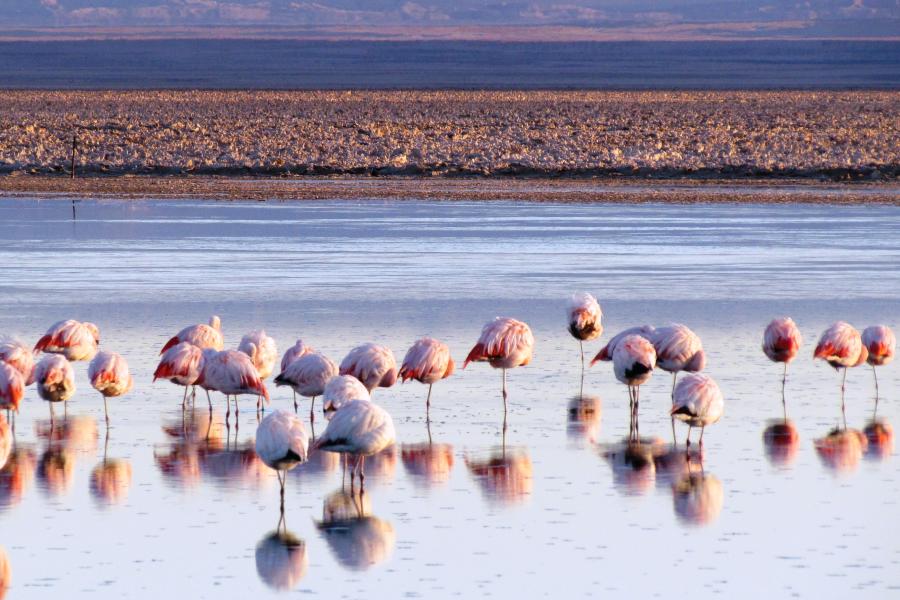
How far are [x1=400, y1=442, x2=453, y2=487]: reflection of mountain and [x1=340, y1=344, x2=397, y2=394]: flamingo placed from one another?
501 mm

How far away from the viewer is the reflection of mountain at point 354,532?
22.3ft

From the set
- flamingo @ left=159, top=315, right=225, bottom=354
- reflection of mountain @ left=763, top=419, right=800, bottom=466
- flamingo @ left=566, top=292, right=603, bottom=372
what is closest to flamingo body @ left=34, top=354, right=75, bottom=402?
flamingo @ left=159, top=315, right=225, bottom=354

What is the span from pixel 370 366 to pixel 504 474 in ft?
4.28

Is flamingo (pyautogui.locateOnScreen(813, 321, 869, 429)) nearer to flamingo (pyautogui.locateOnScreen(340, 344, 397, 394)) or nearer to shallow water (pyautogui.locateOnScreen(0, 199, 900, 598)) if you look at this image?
shallow water (pyautogui.locateOnScreen(0, 199, 900, 598))

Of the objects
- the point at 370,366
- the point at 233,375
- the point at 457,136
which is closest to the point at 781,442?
the point at 370,366

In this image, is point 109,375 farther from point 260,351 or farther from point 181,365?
point 260,351

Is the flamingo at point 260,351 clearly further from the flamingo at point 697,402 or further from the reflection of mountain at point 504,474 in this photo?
the flamingo at point 697,402

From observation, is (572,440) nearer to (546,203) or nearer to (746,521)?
(746,521)

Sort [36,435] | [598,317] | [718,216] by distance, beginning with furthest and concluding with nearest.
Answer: [718,216] → [598,317] → [36,435]

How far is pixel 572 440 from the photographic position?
9.13 m

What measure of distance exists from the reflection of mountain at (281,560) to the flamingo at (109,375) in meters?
2.59

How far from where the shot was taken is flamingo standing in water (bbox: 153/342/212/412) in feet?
31.2

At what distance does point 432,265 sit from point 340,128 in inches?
1336

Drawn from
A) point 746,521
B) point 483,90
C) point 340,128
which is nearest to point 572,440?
point 746,521
